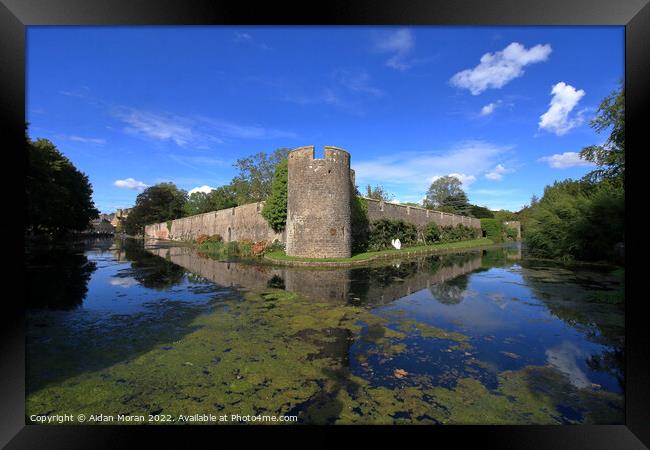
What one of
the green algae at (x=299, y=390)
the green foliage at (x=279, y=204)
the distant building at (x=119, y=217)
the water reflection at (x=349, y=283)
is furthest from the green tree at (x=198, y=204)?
the green algae at (x=299, y=390)

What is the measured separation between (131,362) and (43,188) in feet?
56.4

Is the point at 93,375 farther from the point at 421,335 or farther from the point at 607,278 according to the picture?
the point at 607,278

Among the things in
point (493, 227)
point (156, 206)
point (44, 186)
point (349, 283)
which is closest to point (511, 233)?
point (493, 227)

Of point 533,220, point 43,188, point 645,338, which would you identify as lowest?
point 645,338

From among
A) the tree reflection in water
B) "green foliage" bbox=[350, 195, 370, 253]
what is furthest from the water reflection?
"green foliage" bbox=[350, 195, 370, 253]

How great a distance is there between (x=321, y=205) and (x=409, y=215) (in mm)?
13725

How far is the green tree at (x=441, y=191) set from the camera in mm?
42769

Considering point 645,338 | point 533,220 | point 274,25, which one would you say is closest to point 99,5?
point 274,25

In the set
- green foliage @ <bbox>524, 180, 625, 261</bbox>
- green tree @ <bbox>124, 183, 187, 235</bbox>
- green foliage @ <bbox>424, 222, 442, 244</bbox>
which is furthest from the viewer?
green tree @ <bbox>124, 183, 187, 235</bbox>

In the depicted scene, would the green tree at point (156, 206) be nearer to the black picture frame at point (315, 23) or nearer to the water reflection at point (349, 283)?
Answer: the water reflection at point (349, 283)

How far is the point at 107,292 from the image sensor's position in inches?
277

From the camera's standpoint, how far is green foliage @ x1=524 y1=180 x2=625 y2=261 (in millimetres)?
10227

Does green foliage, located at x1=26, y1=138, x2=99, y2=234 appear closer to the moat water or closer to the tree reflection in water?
the tree reflection in water

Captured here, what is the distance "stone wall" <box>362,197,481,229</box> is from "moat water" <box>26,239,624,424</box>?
1374 cm
